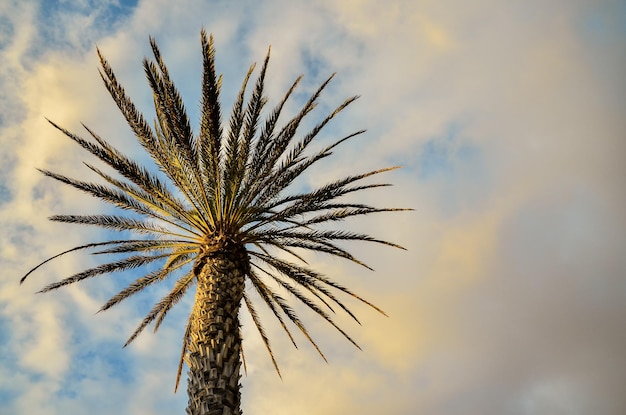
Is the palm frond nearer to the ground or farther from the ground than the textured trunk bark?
farther from the ground

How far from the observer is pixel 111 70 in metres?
8.91

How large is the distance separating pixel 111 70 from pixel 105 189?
2.24 meters

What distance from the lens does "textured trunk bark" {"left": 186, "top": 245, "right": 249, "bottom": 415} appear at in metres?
7.03

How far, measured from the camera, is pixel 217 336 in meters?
7.61

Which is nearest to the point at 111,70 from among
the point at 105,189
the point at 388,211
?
the point at 105,189

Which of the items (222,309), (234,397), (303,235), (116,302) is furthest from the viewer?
(116,302)

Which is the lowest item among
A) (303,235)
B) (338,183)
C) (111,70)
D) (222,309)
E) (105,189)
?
(222,309)

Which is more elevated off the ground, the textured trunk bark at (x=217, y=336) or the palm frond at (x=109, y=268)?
the palm frond at (x=109, y=268)

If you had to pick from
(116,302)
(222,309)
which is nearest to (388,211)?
(222,309)

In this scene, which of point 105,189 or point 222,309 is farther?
point 105,189

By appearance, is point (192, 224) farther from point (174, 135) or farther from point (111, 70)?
point (111, 70)

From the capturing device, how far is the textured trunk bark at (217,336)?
7027mm

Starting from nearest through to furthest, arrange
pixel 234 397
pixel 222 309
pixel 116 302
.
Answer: pixel 234 397, pixel 222 309, pixel 116 302

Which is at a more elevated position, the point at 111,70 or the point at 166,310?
the point at 111,70
